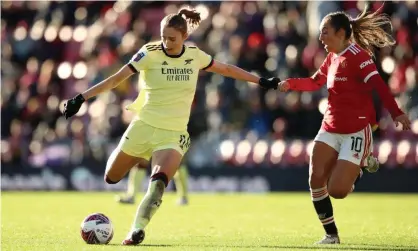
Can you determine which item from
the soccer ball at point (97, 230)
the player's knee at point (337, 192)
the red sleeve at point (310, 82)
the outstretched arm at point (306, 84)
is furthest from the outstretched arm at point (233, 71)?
the soccer ball at point (97, 230)

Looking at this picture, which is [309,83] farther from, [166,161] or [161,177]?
→ [161,177]

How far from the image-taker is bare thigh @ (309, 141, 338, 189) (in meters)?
10.4

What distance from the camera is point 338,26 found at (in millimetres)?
10336

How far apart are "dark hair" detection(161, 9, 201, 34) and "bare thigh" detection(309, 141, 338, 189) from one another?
5.76ft

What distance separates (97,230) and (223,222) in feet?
12.7

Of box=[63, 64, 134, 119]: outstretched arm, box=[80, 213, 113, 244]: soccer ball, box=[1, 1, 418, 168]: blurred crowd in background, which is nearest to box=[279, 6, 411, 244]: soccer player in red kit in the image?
box=[63, 64, 134, 119]: outstretched arm

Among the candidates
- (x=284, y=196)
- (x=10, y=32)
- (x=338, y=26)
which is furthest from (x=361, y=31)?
(x=10, y=32)

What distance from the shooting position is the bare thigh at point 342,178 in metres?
10.2

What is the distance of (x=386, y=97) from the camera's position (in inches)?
388

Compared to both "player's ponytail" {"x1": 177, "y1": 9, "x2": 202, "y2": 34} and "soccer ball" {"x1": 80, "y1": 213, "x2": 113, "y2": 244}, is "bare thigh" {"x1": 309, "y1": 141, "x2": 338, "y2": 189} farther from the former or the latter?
"soccer ball" {"x1": 80, "y1": 213, "x2": 113, "y2": 244}

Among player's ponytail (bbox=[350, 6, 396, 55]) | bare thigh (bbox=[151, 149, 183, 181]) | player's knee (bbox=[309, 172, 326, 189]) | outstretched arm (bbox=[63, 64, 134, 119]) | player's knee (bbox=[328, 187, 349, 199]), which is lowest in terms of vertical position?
player's knee (bbox=[328, 187, 349, 199])

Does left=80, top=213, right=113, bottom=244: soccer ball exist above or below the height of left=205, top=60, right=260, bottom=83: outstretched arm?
below

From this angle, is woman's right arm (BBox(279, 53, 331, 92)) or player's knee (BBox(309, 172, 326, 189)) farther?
woman's right arm (BBox(279, 53, 331, 92))

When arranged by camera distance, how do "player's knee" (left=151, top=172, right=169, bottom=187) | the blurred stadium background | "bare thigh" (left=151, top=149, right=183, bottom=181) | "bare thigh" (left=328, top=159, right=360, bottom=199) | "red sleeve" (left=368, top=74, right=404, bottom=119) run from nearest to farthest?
1. "red sleeve" (left=368, top=74, right=404, bottom=119)
2. "player's knee" (left=151, top=172, right=169, bottom=187)
3. "bare thigh" (left=151, top=149, right=183, bottom=181)
4. "bare thigh" (left=328, top=159, right=360, bottom=199)
5. the blurred stadium background
